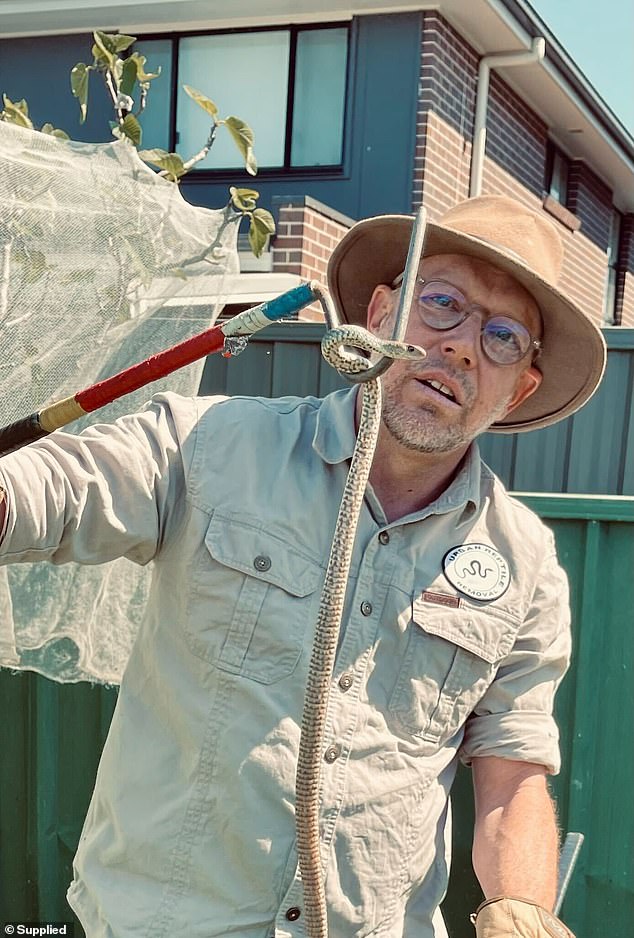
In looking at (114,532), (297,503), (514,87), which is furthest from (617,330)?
(514,87)

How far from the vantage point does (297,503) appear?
81.4 inches

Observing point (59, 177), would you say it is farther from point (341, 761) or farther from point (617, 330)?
point (617, 330)

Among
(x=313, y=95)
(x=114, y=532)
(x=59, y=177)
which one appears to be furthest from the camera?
(x=313, y=95)

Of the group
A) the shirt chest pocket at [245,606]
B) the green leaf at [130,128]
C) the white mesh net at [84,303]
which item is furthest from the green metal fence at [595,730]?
the green leaf at [130,128]

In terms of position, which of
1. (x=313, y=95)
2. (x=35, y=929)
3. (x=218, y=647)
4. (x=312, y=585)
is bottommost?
(x=35, y=929)

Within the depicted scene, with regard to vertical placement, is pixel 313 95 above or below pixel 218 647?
above

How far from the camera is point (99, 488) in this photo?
5.93 feet

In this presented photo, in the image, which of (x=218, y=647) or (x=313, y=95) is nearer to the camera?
(x=218, y=647)

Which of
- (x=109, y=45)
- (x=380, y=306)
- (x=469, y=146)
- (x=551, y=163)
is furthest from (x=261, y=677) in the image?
(x=551, y=163)

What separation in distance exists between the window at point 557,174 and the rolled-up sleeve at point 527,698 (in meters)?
11.5

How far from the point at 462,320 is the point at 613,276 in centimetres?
1532

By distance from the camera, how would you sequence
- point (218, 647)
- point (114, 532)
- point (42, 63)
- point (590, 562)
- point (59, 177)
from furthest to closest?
point (42, 63), point (590, 562), point (59, 177), point (218, 647), point (114, 532)

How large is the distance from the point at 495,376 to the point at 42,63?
10.1m

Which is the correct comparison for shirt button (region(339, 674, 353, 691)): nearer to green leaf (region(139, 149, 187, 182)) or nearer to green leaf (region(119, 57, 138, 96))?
green leaf (region(139, 149, 187, 182))
